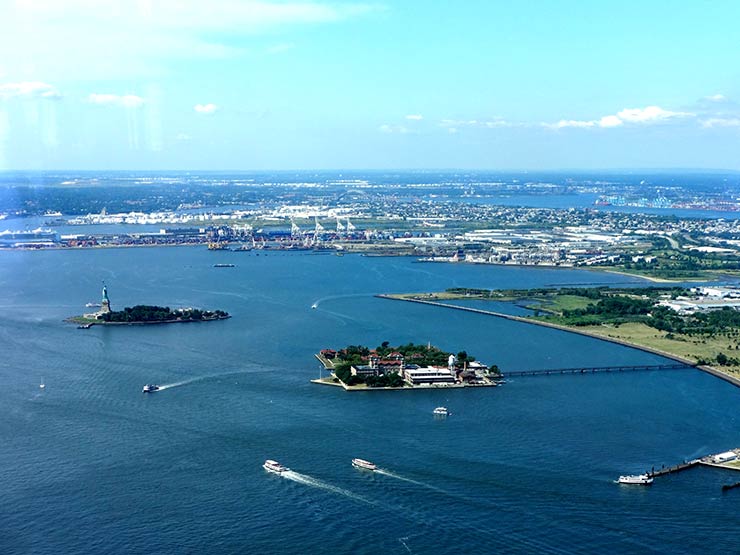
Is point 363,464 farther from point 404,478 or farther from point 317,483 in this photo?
point 317,483

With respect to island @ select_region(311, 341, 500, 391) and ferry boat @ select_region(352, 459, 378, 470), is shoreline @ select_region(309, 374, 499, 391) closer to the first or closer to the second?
island @ select_region(311, 341, 500, 391)

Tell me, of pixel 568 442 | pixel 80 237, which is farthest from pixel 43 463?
pixel 80 237

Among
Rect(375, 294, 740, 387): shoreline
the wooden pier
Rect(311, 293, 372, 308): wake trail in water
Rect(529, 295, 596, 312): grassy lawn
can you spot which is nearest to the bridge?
Rect(375, 294, 740, 387): shoreline

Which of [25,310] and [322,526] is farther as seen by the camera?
[25,310]

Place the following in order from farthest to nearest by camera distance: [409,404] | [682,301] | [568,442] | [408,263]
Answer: [408,263] → [682,301] → [409,404] → [568,442]

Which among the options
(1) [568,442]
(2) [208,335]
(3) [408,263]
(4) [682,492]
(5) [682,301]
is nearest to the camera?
(4) [682,492]

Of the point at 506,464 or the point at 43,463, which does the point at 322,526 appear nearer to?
the point at 506,464

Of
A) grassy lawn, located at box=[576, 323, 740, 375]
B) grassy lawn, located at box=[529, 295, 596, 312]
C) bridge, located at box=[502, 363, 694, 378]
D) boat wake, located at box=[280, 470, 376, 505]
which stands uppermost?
grassy lawn, located at box=[529, 295, 596, 312]
